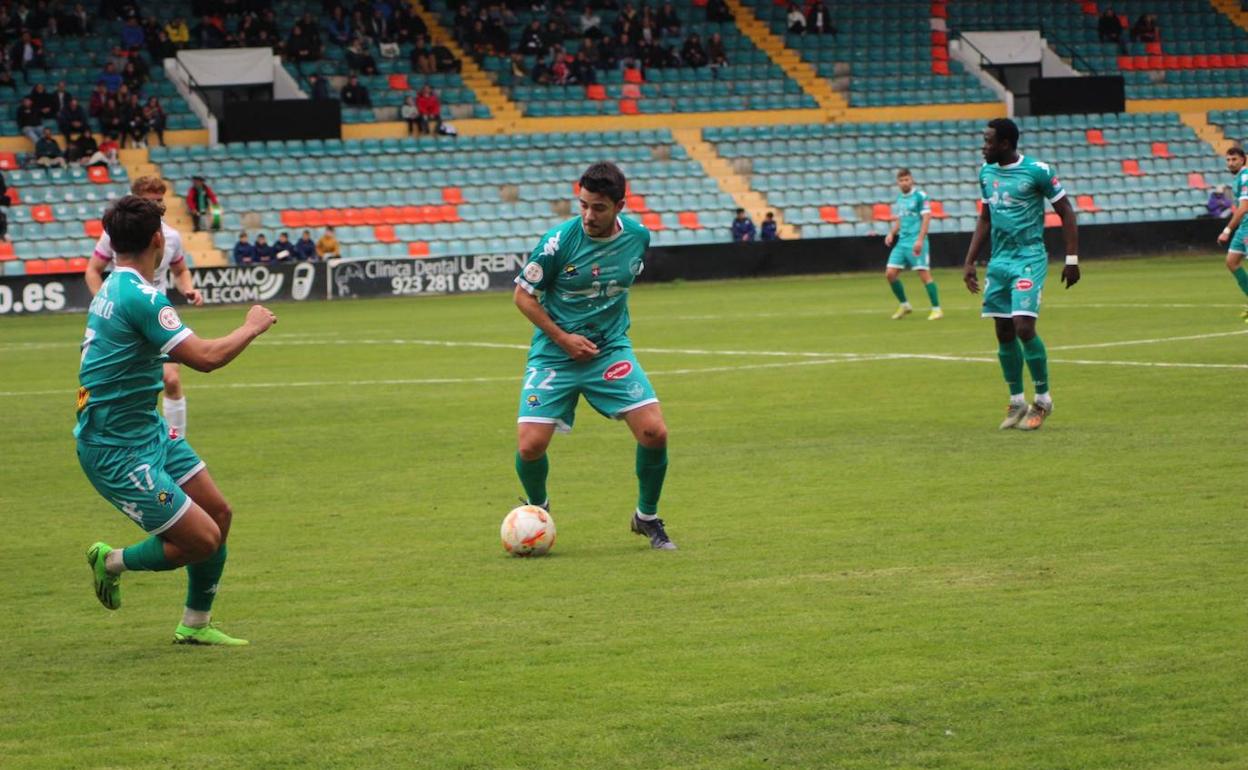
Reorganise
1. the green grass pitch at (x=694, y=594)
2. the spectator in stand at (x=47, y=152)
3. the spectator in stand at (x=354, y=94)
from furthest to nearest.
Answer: the spectator in stand at (x=354, y=94)
the spectator in stand at (x=47, y=152)
the green grass pitch at (x=694, y=594)

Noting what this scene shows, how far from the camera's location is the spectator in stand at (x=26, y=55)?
39625 millimetres

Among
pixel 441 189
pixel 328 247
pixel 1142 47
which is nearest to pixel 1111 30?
pixel 1142 47

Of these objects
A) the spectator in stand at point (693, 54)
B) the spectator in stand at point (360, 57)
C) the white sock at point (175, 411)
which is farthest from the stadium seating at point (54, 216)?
the white sock at point (175, 411)

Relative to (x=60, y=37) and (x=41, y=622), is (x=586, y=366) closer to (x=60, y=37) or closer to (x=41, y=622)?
(x=41, y=622)

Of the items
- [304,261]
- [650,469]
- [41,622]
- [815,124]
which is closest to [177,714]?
[41,622]

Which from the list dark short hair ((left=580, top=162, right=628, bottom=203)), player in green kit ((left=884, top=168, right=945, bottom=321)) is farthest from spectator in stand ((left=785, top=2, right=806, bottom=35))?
dark short hair ((left=580, top=162, right=628, bottom=203))

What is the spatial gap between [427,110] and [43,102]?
351 inches

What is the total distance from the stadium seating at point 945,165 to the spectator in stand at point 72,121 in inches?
612

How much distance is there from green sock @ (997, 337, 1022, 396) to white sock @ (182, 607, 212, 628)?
853 cm

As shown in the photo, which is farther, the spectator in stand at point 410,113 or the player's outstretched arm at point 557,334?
the spectator in stand at point 410,113

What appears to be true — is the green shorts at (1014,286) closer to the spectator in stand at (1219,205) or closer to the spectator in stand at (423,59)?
the spectator in stand at (423,59)

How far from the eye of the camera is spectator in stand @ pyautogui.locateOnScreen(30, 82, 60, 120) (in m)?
37.8

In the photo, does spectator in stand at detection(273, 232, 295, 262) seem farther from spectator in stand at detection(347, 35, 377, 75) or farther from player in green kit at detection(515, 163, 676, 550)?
player in green kit at detection(515, 163, 676, 550)

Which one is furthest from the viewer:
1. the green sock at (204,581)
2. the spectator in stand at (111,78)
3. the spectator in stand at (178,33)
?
the spectator in stand at (178,33)
